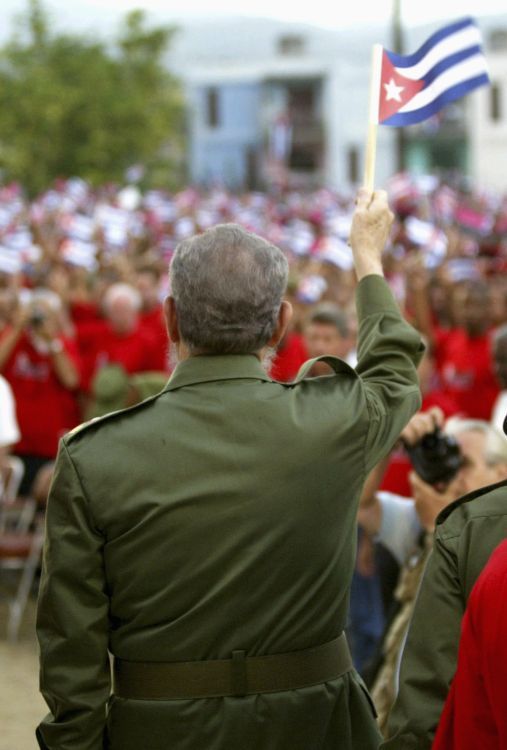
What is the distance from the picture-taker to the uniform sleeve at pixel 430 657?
2.55m

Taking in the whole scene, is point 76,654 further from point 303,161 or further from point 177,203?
point 303,161

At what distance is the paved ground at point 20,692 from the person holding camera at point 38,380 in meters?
1.17

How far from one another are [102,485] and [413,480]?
1437 mm

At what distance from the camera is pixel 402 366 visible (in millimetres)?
3076

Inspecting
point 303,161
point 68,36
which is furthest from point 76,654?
point 303,161

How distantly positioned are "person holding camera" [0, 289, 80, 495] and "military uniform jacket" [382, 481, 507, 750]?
657 centimetres

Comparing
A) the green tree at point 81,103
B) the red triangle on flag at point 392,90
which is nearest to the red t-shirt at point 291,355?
the red triangle on flag at point 392,90

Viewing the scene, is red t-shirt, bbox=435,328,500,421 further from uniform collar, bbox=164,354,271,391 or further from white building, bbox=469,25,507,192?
white building, bbox=469,25,507,192

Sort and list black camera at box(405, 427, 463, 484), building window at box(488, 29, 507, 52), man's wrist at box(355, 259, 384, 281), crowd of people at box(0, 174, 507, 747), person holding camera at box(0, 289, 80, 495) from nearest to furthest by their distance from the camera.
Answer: man's wrist at box(355, 259, 384, 281)
black camera at box(405, 427, 463, 484)
crowd of people at box(0, 174, 507, 747)
person holding camera at box(0, 289, 80, 495)
building window at box(488, 29, 507, 52)

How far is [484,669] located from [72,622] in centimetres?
103

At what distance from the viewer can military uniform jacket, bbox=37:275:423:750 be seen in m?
2.76

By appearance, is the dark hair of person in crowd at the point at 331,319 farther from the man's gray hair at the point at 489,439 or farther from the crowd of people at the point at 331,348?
the man's gray hair at the point at 489,439

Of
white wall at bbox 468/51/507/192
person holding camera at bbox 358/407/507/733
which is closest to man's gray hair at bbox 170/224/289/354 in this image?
person holding camera at bbox 358/407/507/733

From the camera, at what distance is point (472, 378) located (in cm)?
891
